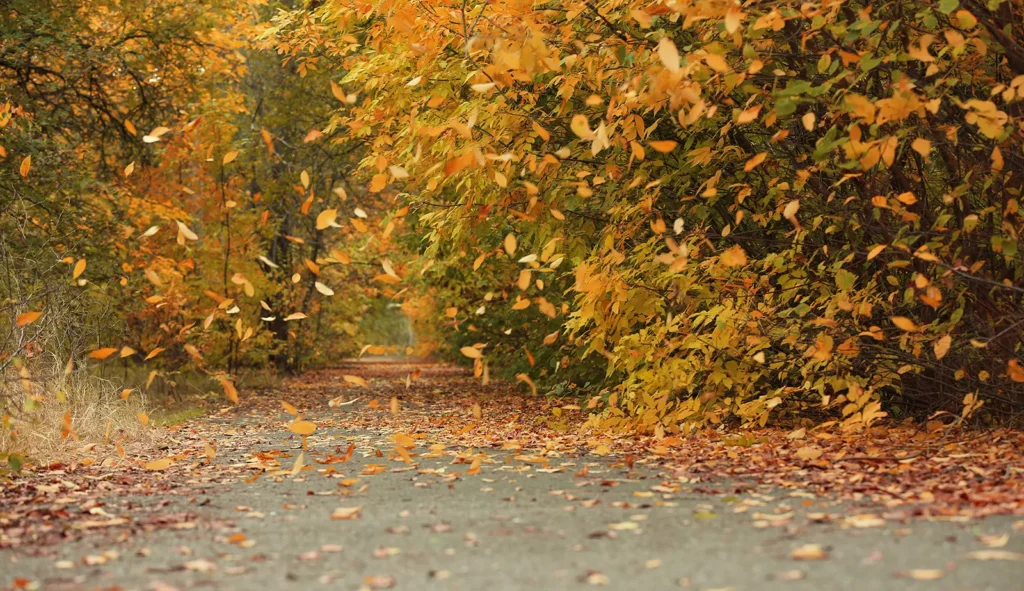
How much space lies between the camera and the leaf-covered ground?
12.9 ft

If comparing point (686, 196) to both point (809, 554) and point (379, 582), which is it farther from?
point (379, 582)

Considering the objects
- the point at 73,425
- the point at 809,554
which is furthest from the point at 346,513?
the point at 73,425

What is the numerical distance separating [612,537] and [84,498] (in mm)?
3285

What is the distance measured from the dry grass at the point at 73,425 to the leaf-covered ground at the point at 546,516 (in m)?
0.24

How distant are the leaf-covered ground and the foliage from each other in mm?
640

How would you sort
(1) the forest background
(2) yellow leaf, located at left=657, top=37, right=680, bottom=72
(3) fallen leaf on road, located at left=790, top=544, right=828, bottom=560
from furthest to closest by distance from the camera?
(1) the forest background
(2) yellow leaf, located at left=657, top=37, right=680, bottom=72
(3) fallen leaf on road, located at left=790, top=544, right=828, bottom=560

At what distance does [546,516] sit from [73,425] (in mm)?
5141

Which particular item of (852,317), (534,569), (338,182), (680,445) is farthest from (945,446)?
(338,182)

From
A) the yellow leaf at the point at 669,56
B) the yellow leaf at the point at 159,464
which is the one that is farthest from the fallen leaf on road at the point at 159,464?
the yellow leaf at the point at 669,56

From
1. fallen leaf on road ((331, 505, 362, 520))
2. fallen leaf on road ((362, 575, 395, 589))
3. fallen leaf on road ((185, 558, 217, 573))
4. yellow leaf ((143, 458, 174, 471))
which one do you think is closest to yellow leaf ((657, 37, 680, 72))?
fallen leaf on road ((331, 505, 362, 520))

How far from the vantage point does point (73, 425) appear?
8.62 metres

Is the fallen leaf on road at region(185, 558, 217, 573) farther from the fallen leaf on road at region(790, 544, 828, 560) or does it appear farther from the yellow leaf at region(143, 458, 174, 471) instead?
the yellow leaf at region(143, 458, 174, 471)

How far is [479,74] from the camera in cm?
809

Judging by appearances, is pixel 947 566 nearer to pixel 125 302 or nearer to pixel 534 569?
pixel 534 569
